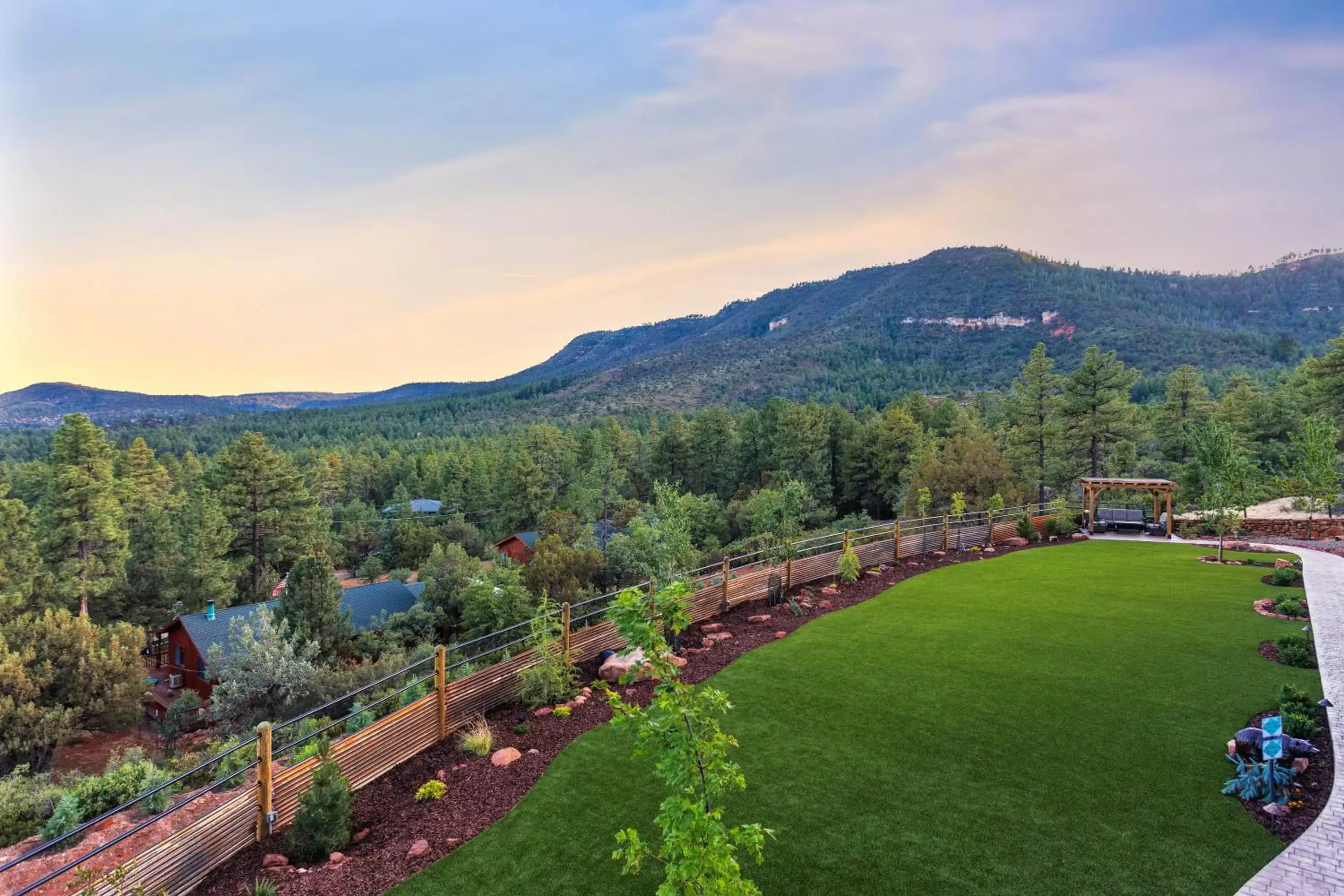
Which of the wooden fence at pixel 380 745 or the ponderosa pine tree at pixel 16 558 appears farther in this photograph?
the ponderosa pine tree at pixel 16 558

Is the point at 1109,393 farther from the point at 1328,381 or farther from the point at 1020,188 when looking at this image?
the point at 1020,188

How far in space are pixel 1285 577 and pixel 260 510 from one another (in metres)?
43.2

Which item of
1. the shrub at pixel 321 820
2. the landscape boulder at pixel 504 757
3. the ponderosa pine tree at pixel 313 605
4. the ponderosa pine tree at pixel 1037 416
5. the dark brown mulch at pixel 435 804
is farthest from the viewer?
the ponderosa pine tree at pixel 1037 416

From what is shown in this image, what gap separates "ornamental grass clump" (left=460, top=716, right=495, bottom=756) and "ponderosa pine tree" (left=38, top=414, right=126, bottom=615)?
29.8 meters

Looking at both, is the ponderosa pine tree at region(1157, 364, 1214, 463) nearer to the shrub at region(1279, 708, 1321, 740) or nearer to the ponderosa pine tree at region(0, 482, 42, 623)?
the shrub at region(1279, 708, 1321, 740)

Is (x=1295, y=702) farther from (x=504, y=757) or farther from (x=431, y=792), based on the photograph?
(x=431, y=792)

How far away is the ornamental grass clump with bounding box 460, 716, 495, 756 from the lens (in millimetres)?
7918

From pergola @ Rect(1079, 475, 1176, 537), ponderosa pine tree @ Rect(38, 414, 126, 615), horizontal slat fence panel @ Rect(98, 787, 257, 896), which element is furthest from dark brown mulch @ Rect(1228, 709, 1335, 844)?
ponderosa pine tree @ Rect(38, 414, 126, 615)

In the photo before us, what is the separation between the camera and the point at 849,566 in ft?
49.3

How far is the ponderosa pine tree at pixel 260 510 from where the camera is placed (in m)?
34.6

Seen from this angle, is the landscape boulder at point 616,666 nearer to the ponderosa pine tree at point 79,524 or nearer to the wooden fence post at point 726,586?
the wooden fence post at point 726,586

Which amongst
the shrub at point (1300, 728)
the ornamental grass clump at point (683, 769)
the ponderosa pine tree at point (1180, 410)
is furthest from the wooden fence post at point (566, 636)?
the ponderosa pine tree at point (1180, 410)

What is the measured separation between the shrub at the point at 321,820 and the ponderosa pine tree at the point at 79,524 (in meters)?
30.5

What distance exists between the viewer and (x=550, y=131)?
70.7ft
